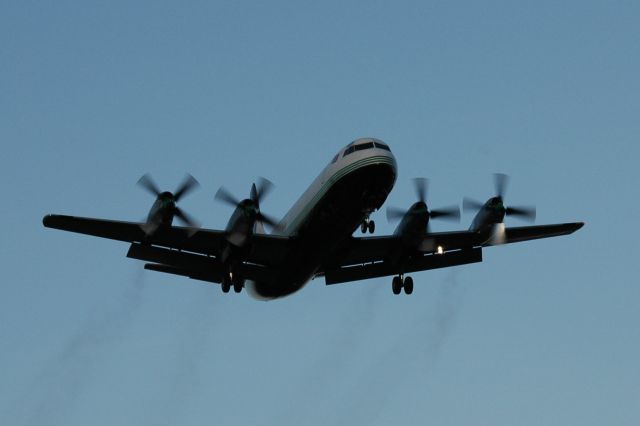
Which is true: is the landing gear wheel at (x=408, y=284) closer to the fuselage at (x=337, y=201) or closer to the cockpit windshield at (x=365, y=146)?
the fuselage at (x=337, y=201)

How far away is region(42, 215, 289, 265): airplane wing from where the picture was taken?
46.6 metres

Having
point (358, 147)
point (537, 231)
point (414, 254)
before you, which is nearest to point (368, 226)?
point (358, 147)

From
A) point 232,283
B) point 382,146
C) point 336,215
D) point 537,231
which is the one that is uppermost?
point 382,146

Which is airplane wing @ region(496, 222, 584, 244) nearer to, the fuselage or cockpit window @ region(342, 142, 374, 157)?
the fuselage

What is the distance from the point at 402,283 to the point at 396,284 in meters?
0.32

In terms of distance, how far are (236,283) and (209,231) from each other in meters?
A: 2.88

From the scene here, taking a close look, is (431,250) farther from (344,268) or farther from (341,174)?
(341,174)

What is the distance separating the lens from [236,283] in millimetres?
49781

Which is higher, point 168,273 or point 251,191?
point 251,191

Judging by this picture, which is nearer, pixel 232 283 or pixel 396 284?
pixel 232 283

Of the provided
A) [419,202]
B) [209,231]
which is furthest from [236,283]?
[419,202]

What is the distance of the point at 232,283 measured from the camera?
50.0m

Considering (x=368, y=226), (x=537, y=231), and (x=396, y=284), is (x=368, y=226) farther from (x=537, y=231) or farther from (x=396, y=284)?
(x=537, y=231)

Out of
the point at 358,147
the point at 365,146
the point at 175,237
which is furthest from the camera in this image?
the point at 175,237
